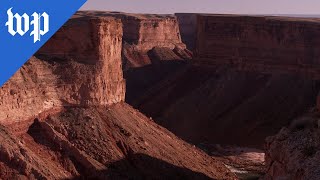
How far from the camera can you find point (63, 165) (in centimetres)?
2412

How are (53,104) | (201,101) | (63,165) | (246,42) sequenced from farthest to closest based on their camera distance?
(246,42) → (201,101) → (53,104) → (63,165)

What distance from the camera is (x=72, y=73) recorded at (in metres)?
27.1

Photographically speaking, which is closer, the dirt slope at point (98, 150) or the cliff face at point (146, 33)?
the dirt slope at point (98, 150)

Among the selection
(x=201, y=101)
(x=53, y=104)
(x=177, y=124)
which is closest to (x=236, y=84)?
(x=201, y=101)

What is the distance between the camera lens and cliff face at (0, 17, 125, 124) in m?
24.6

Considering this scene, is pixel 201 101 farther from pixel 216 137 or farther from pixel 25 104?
pixel 25 104

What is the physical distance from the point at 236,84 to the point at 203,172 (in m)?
20.5

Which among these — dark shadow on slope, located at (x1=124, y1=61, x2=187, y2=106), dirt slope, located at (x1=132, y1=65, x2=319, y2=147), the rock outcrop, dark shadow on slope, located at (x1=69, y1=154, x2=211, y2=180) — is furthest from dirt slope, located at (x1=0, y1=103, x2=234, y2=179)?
dark shadow on slope, located at (x1=124, y1=61, x2=187, y2=106)

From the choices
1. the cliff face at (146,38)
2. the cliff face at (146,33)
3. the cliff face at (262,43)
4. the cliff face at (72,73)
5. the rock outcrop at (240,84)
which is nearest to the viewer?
the cliff face at (72,73)

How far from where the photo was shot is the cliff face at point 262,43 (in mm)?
46938

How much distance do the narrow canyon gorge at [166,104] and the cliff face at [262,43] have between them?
0.27 feet

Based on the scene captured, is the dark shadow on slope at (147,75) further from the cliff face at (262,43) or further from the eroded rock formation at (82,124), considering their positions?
the eroded rock formation at (82,124)

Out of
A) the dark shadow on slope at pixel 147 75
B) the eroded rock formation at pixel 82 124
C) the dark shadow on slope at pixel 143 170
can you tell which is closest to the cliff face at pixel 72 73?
the eroded rock formation at pixel 82 124

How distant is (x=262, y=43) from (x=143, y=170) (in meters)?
25.8
